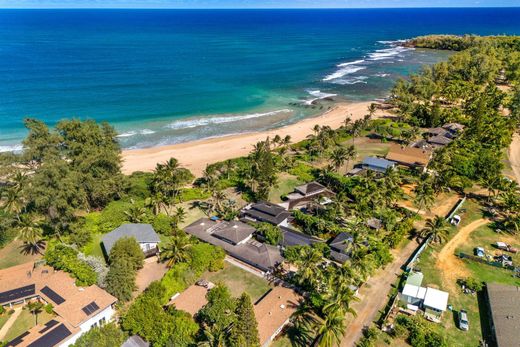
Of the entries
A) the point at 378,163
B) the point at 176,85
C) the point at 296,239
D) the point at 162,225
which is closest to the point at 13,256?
the point at 162,225

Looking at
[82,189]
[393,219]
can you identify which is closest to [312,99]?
[393,219]

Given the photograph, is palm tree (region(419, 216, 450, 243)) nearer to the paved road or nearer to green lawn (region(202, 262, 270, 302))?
the paved road

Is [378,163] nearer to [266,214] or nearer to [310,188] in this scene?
[310,188]

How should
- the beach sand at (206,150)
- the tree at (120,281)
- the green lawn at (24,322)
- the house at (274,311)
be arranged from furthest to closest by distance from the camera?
the beach sand at (206,150) < the tree at (120,281) < the green lawn at (24,322) < the house at (274,311)

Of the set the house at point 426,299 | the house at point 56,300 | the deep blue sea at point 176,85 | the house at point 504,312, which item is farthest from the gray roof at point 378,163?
the house at point 56,300

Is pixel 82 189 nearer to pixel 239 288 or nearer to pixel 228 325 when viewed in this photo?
pixel 239 288

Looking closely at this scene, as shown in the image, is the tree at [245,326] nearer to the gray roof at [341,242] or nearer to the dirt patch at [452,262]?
the gray roof at [341,242]
